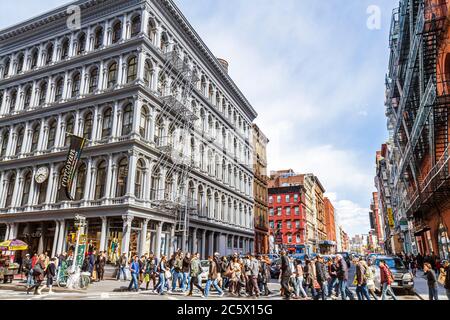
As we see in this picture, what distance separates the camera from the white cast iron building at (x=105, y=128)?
82.9 ft

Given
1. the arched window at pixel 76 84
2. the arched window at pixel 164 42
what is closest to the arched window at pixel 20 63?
the arched window at pixel 76 84

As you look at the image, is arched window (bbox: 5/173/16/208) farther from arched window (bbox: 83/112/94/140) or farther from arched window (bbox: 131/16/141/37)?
arched window (bbox: 131/16/141/37)

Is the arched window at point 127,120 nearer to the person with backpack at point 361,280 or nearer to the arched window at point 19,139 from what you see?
the arched window at point 19,139

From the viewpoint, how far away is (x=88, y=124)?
28.0 meters

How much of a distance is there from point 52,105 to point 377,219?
172 m

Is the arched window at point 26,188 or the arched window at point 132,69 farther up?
the arched window at point 132,69

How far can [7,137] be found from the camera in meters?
32.6

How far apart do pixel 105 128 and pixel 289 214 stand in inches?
2297

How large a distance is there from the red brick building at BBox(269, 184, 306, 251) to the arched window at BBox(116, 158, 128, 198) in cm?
5443

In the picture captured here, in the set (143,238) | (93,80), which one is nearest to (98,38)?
(93,80)

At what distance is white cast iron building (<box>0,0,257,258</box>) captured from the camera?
995 inches

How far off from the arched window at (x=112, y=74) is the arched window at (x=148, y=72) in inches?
106

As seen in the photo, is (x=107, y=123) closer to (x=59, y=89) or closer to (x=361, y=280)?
(x=59, y=89)
